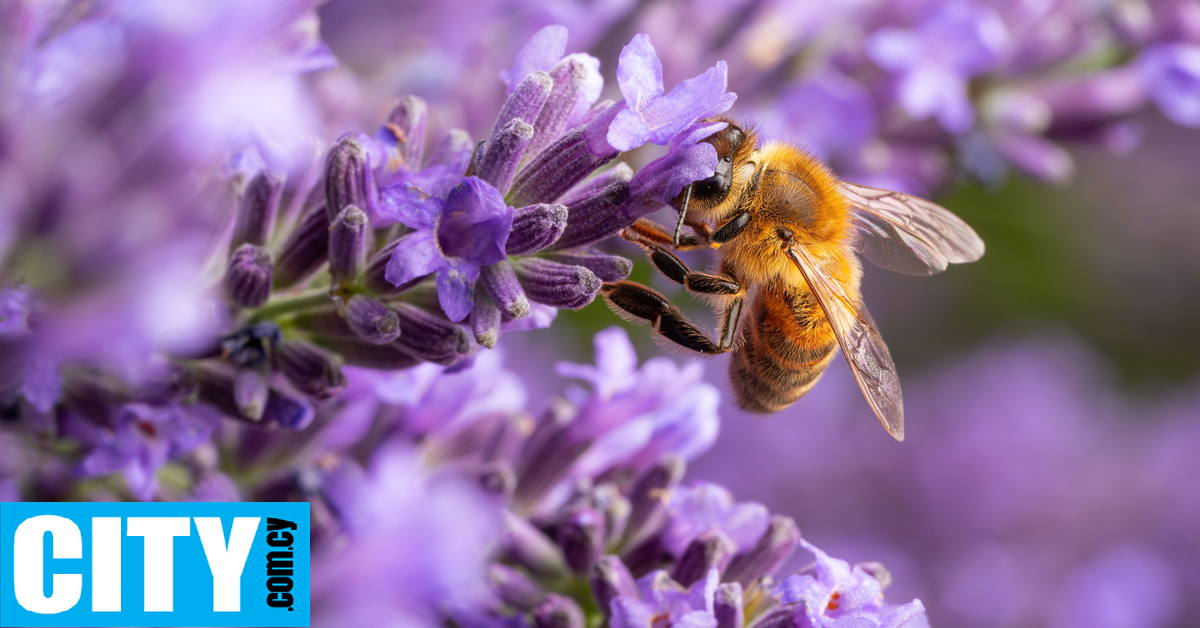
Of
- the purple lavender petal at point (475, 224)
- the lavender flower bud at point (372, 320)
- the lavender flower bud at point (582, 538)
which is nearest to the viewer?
the purple lavender petal at point (475, 224)

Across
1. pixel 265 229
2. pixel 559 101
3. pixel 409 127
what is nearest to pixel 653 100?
pixel 559 101

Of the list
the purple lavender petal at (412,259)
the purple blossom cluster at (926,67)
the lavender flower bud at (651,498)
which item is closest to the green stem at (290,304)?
the purple lavender petal at (412,259)

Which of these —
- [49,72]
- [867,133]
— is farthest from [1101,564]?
[49,72]

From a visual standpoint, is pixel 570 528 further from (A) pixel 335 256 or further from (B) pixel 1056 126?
(B) pixel 1056 126

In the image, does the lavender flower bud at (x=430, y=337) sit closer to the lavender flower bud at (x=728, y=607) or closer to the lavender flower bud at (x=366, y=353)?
the lavender flower bud at (x=366, y=353)

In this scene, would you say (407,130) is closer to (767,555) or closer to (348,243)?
(348,243)

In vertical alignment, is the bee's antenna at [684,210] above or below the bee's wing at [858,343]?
above
